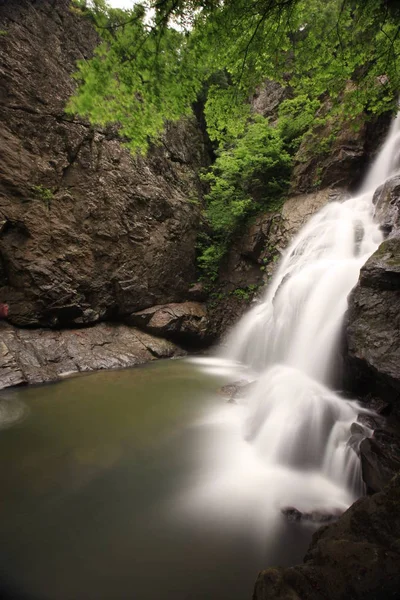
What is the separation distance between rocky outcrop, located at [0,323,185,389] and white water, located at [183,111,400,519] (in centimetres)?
227

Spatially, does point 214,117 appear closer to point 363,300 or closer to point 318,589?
point 363,300

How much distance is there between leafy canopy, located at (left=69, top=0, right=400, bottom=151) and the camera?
2.71 meters

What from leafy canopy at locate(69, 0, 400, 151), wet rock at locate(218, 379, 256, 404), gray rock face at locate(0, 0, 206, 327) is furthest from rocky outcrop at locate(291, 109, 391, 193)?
wet rock at locate(218, 379, 256, 404)

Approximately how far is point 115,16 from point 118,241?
6.97 m

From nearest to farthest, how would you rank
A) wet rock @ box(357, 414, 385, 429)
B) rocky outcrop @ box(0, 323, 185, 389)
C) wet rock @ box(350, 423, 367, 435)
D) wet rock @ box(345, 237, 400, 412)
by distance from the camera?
wet rock @ box(350, 423, 367, 435), wet rock @ box(357, 414, 385, 429), wet rock @ box(345, 237, 400, 412), rocky outcrop @ box(0, 323, 185, 389)

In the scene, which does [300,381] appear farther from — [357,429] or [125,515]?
[125,515]

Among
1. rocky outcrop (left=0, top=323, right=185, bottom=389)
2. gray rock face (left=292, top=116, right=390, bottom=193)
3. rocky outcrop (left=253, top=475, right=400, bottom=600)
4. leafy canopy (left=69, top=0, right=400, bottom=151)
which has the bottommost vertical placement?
rocky outcrop (left=0, top=323, right=185, bottom=389)

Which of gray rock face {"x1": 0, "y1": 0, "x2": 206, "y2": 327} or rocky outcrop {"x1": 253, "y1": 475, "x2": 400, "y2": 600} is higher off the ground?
gray rock face {"x1": 0, "y1": 0, "x2": 206, "y2": 327}

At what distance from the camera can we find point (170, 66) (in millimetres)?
3059

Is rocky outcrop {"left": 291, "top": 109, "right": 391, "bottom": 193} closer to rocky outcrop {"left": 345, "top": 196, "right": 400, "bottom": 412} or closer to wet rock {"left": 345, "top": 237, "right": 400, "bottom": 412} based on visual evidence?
rocky outcrop {"left": 345, "top": 196, "right": 400, "bottom": 412}

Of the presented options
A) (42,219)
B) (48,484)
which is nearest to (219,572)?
(48,484)

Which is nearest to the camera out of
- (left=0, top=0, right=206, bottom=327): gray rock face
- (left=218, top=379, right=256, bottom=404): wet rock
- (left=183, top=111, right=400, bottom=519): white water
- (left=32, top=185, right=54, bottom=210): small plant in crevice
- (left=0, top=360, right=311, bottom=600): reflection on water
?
(left=0, top=360, right=311, bottom=600): reflection on water

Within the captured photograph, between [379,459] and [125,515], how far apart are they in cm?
270

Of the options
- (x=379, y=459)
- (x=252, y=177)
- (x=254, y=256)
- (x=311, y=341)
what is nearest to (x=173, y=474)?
(x=379, y=459)
